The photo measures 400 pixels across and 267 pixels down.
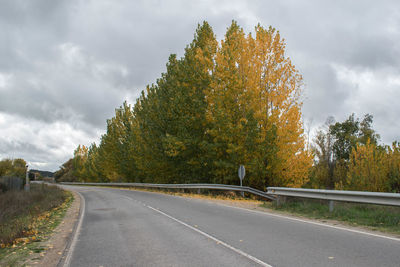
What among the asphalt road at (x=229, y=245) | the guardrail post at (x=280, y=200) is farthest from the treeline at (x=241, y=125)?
the asphalt road at (x=229, y=245)

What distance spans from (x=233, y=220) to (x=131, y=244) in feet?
13.0

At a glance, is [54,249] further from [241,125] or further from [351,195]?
[241,125]

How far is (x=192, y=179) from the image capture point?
28234mm

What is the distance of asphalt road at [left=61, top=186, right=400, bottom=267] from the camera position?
18.4 ft

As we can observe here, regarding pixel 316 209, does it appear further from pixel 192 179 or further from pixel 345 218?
pixel 192 179

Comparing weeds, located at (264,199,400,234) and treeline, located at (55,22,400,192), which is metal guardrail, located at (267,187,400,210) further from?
treeline, located at (55,22,400,192)

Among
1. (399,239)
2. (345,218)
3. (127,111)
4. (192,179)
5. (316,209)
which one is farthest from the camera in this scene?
(127,111)

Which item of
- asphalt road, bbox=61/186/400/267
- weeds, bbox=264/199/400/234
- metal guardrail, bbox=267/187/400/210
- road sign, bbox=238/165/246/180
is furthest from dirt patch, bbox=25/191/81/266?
road sign, bbox=238/165/246/180

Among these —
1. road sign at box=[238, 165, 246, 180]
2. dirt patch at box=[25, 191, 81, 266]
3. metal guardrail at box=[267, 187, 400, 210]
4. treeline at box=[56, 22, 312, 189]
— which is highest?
treeline at box=[56, 22, 312, 189]

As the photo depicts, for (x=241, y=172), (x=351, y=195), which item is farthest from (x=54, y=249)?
(x=241, y=172)

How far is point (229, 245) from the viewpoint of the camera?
6824 mm

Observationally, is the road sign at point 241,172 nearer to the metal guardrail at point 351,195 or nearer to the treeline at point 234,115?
the treeline at point 234,115

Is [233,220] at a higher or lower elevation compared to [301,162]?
lower

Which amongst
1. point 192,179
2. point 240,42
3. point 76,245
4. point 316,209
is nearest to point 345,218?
point 316,209
